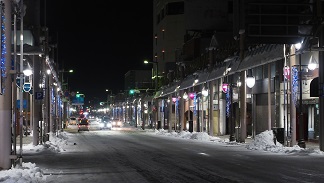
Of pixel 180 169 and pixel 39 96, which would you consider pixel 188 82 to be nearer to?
pixel 39 96

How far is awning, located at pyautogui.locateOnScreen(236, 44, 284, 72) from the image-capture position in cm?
3194

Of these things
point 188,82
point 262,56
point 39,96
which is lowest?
point 39,96

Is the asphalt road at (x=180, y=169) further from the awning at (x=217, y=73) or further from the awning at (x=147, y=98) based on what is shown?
the awning at (x=147, y=98)

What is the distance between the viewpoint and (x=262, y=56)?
34.5 metres

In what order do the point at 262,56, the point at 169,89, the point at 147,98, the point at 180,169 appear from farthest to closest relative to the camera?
the point at 147,98 → the point at 169,89 → the point at 262,56 → the point at 180,169

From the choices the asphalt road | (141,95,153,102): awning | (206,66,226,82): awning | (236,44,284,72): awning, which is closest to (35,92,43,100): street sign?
the asphalt road

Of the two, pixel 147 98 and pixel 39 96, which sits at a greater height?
pixel 147 98

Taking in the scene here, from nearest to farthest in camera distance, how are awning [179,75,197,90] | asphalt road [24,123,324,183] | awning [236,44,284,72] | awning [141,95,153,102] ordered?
asphalt road [24,123,324,183]
awning [236,44,284,72]
awning [179,75,197,90]
awning [141,95,153,102]

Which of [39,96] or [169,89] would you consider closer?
[39,96]

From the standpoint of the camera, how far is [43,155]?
26.4m

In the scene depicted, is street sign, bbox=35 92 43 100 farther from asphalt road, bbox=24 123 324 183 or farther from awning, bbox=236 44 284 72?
awning, bbox=236 44 284 72

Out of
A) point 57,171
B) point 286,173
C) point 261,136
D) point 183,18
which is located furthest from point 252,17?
point 183,18

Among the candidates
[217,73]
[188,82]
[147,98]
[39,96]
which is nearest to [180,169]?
[39,96]

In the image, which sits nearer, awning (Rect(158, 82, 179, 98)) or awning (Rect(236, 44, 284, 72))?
awning (Rect(236, 44, 284, 72))
